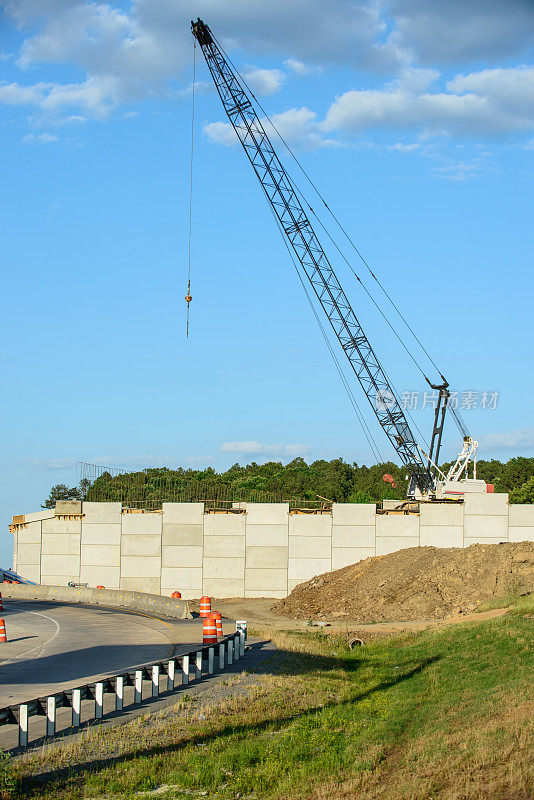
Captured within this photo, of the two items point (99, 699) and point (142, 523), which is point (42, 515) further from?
point (99, 699)

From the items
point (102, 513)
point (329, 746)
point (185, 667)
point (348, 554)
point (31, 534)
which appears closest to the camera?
point (329, 746)

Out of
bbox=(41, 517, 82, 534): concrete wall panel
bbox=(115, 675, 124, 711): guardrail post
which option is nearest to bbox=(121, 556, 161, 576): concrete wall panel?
bbox=(41, 517, 82, 534): concrete wall panel

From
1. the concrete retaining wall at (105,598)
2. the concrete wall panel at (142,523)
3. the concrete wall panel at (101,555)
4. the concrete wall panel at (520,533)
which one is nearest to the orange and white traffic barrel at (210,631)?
the concrete retaining wall at (105,598)

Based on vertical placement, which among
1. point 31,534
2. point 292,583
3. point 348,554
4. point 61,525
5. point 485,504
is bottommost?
point 292,583

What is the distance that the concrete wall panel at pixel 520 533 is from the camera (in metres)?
54.5

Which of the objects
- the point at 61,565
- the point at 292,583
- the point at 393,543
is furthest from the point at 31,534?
the point at 393,543

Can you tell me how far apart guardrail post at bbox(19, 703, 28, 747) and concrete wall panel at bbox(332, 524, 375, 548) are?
42.0 m

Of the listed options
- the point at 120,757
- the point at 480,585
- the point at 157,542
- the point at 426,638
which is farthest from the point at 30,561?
the point at 120,757

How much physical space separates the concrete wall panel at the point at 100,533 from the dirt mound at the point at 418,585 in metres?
12.1

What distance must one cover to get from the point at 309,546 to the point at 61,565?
1611cm

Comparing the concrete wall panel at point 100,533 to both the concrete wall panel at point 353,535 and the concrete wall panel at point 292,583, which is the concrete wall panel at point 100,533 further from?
the concrete wall panel at point 353,535

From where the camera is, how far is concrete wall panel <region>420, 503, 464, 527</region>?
2151 inches

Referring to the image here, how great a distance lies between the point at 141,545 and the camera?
181 feet

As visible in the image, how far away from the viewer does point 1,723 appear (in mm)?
12781
